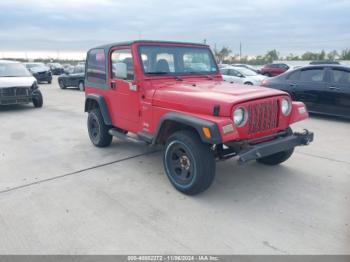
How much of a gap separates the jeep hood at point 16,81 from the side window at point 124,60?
650 cm

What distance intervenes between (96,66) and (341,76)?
6347 mm

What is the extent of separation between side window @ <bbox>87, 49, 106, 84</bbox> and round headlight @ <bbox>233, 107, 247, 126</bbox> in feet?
9.32

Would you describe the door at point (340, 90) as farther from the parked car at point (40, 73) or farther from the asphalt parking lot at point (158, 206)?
the parked car at point (40, 73)

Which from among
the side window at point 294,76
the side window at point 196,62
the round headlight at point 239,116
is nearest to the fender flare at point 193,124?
the round headlight at point 239,116

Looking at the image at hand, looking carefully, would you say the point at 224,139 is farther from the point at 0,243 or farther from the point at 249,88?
the point at 0,243

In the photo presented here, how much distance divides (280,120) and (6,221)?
3.46 meters

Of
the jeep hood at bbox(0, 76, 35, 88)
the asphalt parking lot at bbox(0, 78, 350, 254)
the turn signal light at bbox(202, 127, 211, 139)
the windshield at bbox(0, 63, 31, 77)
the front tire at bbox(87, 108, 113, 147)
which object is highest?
the windshield at bbox(0, 63, 31, 77)

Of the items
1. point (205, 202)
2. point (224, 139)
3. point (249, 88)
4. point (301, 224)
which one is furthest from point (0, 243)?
point (249, 88)

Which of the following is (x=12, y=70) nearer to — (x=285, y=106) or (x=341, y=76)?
(x=285, y=106)

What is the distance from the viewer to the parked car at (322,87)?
8172 millimetres

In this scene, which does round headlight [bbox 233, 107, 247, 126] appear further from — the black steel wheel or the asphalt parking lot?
the black steel wheel

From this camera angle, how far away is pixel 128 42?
16.0 feet

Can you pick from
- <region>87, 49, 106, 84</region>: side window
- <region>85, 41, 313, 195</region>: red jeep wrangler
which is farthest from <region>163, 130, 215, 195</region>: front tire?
<region>87, 49, 106, 84</region>: side window

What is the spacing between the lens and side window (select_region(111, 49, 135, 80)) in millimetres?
4750
